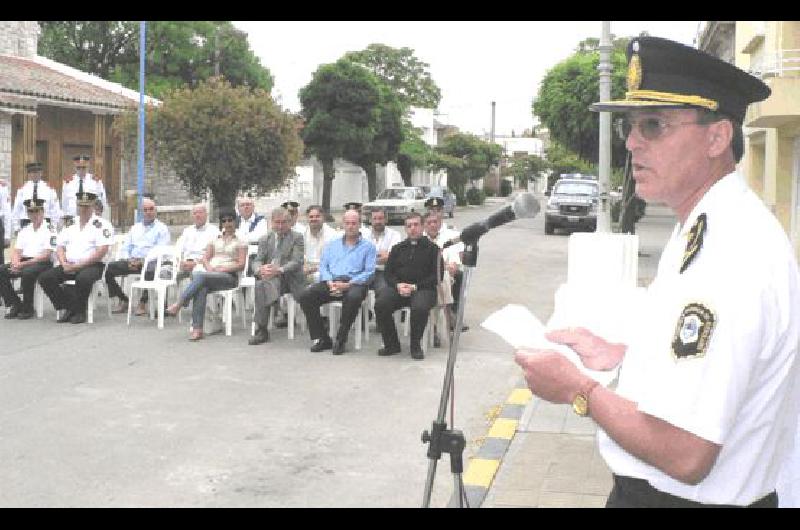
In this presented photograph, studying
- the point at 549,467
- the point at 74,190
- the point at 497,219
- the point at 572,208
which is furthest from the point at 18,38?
the point at 497,219

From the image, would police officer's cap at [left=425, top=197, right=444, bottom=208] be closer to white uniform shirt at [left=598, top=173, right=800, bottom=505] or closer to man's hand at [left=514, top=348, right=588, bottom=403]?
man's hand at [left=514, top=348, right=588, bottom=403]

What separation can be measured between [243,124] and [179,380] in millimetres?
15047

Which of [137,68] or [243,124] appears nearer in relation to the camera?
[243,124]

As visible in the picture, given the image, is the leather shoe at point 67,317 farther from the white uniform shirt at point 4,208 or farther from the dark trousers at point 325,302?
the white uniform shirt at point 4,208

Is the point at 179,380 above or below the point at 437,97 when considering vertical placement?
below

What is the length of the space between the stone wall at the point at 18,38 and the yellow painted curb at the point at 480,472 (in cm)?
2520

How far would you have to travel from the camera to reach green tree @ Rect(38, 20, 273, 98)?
47.1m

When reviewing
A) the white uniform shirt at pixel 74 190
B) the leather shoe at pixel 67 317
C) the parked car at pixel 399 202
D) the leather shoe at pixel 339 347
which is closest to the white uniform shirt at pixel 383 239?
the leather shoe at pixel 339 347

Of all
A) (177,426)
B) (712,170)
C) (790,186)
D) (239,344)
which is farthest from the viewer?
(790,186)

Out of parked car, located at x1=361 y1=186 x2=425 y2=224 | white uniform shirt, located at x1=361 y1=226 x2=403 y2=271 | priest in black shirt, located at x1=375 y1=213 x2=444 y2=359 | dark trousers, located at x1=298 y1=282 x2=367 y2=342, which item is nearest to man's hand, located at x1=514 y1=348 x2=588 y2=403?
priest in black shirt, located at x1=375 y1=213 x2=444 y2=359

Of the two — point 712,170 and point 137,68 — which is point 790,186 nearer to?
point 712,170

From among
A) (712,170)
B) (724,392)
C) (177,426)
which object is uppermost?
(712,170)

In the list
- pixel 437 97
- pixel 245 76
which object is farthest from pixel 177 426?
pixel 437 97

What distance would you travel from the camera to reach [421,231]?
1080cm
